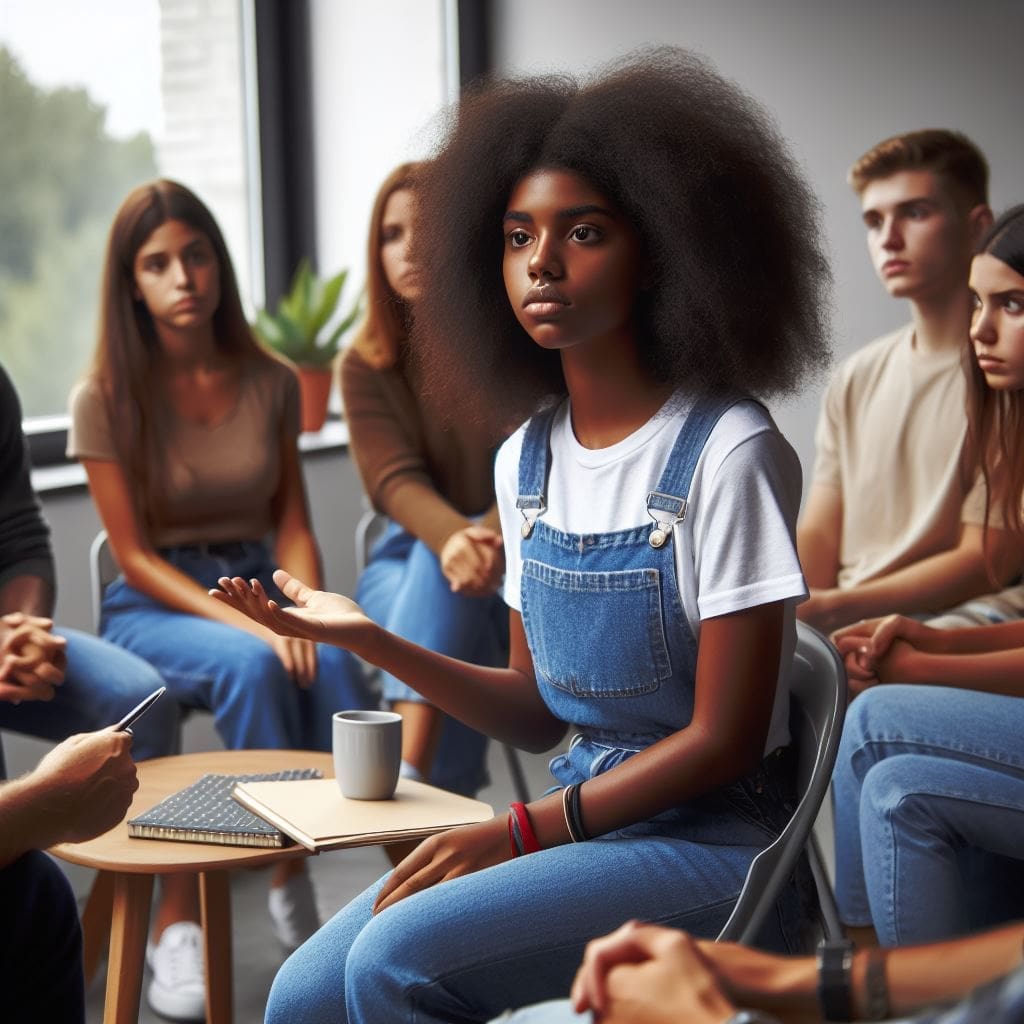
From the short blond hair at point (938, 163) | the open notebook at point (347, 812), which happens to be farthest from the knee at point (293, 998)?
the short blond hair at point (938, 163)

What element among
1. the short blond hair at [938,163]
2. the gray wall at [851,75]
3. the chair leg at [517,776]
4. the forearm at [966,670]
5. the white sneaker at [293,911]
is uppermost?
the gray wall at [851,75]

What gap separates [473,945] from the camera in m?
1.31

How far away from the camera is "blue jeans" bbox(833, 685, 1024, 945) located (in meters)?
1.81

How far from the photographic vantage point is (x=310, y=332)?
12.7 ft

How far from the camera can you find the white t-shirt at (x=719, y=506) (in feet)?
4.53

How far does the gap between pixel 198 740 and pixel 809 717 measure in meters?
2.29

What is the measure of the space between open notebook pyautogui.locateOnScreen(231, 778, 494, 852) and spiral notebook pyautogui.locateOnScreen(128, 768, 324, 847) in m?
0.02

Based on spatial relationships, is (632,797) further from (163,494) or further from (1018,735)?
(163,494)

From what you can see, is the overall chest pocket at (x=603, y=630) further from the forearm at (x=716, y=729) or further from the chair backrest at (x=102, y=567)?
the chair backrest at (x=102, y=567)

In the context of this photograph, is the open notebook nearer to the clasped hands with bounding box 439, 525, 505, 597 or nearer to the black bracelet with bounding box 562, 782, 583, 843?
the black bracelet with bounding box 562, 782, 583, 843

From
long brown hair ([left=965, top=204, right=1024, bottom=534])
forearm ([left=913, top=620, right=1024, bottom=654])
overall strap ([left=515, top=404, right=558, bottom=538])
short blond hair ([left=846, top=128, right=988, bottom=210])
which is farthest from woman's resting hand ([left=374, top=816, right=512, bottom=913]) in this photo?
short blond hair ([left=846, top=128, right=988, bottom=210])

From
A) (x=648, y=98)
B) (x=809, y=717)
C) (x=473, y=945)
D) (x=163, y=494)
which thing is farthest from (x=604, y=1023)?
(x=163, y=494)

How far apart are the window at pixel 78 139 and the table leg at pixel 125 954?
1.91 metres

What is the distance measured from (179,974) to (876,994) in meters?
1.62
